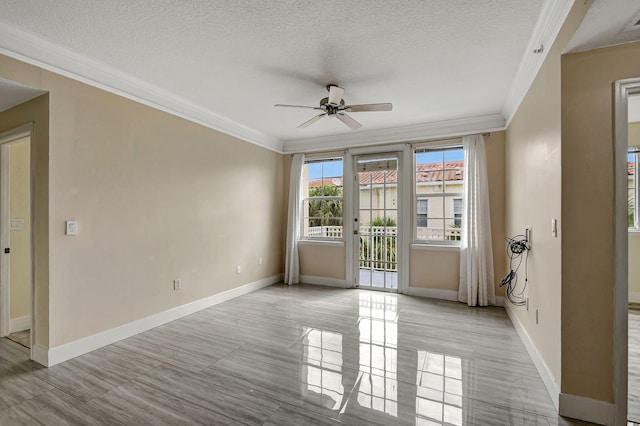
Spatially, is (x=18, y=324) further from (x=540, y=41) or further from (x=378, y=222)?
(x=540, y=41)

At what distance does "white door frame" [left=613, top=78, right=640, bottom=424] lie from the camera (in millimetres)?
1748

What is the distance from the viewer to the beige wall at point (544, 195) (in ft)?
6.34

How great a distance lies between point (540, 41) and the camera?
223 centimetres

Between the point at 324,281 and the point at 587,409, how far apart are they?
3.91m

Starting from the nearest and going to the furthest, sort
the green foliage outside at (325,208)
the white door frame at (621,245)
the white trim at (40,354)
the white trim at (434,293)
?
the white door frame at (621,245) → the white trim at (40,354) → the white trim at (434,293) → the green foliage outside at (325,208)

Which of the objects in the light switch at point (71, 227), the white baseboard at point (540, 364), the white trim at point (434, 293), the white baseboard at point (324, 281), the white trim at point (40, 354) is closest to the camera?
the white baseboard at point (540, 364)

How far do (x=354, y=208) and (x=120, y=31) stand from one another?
Result: 386 centimetres

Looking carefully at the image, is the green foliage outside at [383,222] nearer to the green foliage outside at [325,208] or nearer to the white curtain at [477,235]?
the green foliage outside at [325,208]

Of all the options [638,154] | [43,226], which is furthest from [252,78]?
[638,154]

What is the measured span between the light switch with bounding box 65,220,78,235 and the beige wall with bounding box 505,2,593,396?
3.82 m

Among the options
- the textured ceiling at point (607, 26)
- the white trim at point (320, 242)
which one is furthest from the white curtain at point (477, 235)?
the textured ceiling at point (607, 26)

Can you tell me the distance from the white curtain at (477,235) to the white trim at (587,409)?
2.34 meters

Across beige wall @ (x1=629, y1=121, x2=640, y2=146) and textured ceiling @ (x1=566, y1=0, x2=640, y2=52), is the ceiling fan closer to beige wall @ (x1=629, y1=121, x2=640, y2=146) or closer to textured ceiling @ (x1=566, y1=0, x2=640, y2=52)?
textured ceiling @ (x1=566, y1=0, x2=640, y2=52)

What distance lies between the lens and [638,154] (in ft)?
13.5
